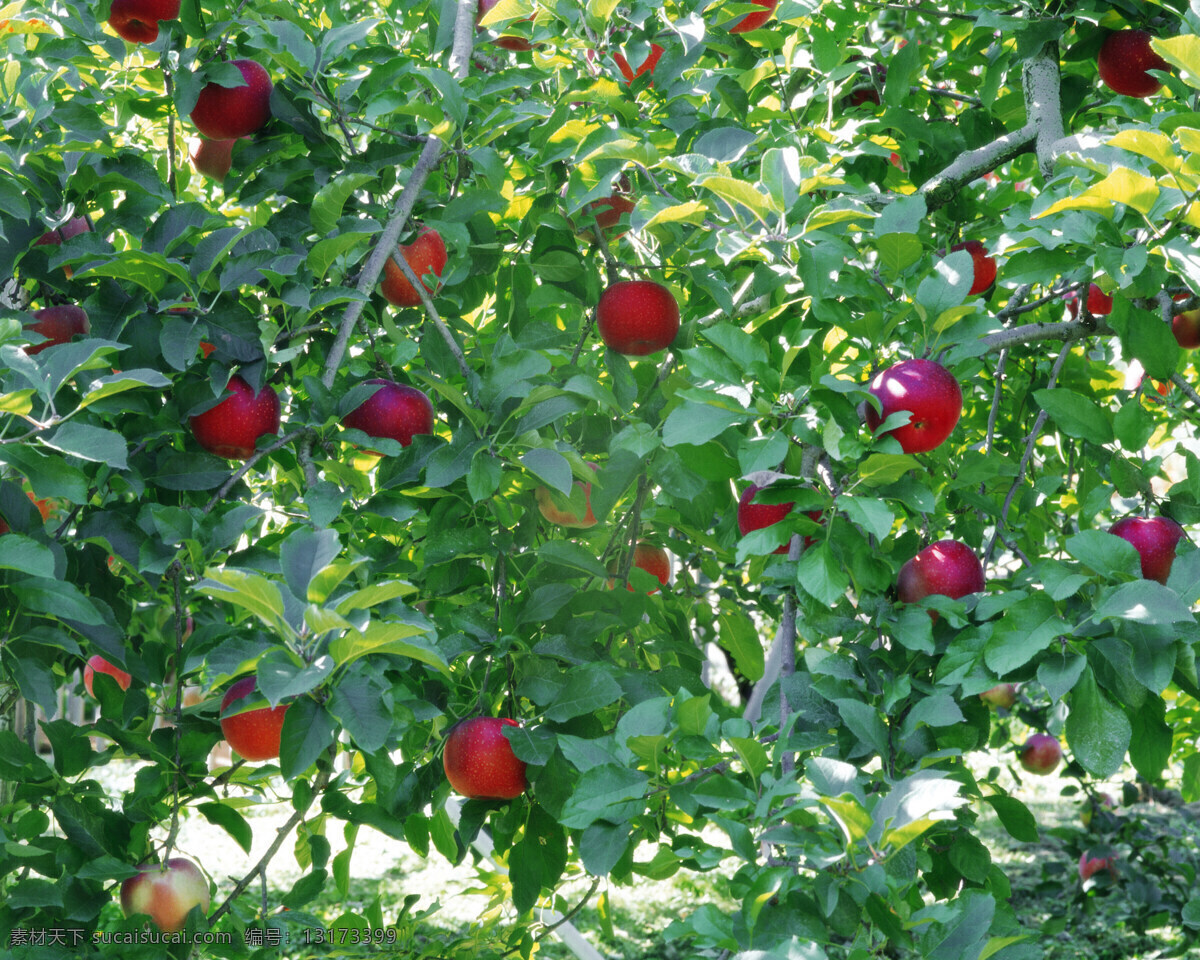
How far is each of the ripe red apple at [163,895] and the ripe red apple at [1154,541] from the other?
1453 mm

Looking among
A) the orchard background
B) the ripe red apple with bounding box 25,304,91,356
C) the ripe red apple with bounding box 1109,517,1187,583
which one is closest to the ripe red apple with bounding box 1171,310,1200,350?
the orchard background

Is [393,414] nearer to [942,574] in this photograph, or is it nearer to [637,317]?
[637,317]

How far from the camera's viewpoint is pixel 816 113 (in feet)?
7.71

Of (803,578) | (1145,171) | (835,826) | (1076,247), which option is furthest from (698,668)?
(1145,171)

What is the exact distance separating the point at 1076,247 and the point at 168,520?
1.24m

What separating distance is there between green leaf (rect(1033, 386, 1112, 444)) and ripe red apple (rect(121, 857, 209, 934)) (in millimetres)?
1431

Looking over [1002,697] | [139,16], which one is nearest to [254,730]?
[139,16]

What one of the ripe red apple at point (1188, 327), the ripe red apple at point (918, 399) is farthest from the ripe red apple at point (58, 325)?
the ripe red apple at point (1188, 327)

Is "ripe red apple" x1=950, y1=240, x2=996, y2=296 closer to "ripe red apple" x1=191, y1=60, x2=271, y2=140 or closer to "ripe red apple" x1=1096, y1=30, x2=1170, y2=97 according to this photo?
"ripe red apple" x1=1096, y1=30, x2=1170, y2=97

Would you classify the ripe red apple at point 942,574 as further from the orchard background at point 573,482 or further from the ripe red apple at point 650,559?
the ripe red apple at point 650,559

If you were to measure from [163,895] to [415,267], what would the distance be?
1.11 meters

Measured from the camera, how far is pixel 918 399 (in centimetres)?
132

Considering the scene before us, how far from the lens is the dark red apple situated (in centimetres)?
150

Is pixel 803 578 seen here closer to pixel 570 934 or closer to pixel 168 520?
pixel 168 520
